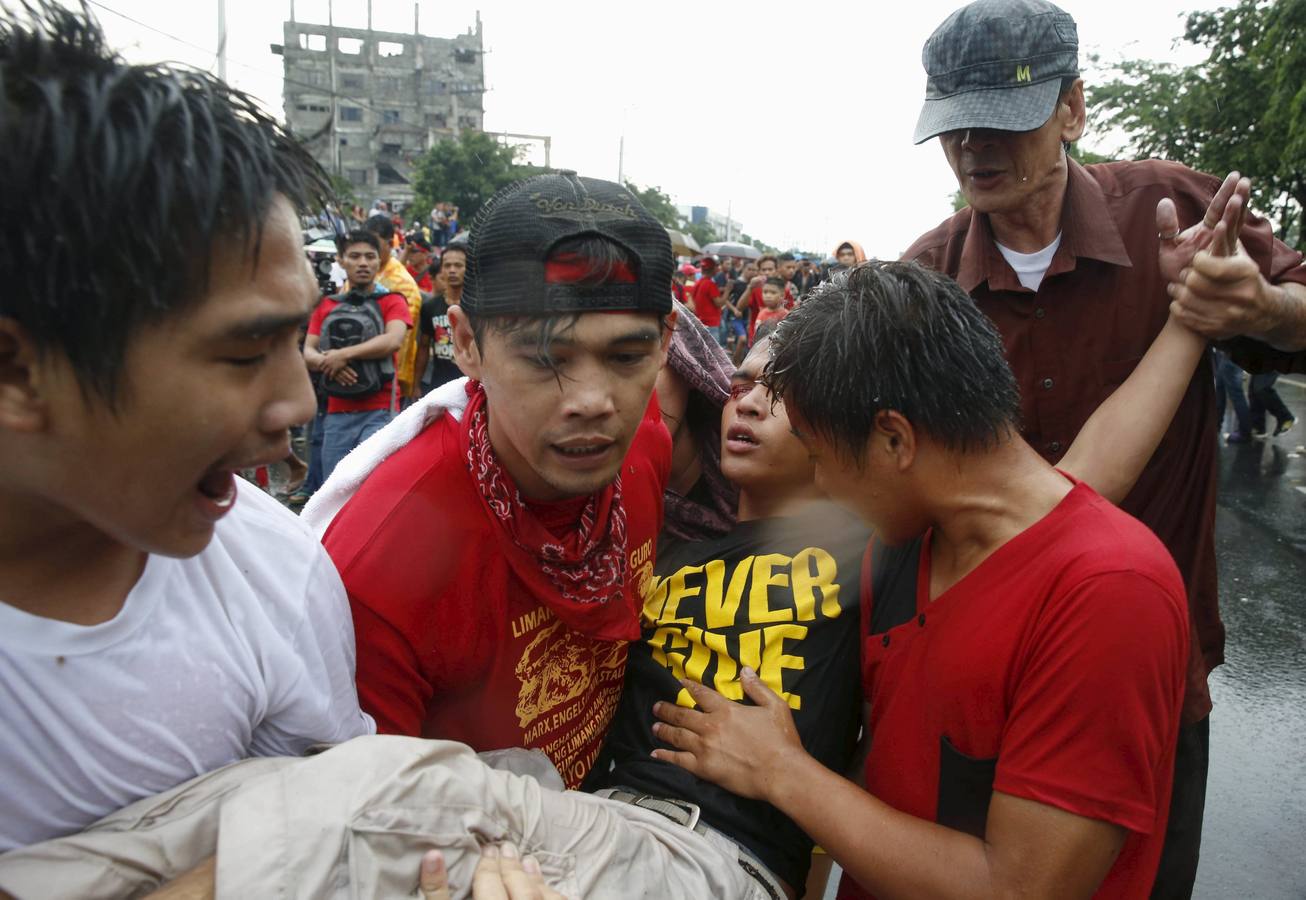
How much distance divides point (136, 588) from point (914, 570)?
133 centimetres

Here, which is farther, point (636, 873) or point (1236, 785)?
point (1236, 785)

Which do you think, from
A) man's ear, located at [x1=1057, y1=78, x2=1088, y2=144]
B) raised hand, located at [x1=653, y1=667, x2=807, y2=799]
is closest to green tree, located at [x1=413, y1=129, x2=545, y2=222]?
man's ear, located at [x1=1057, y1=78, x2=1088, y2=144]

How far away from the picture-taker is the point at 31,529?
1.18 metres

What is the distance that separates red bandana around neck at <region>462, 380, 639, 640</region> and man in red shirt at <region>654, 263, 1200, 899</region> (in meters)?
0.28

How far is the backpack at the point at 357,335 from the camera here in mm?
6246

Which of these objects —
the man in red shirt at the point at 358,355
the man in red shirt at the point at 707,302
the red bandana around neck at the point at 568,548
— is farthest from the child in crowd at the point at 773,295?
the red bandana around neck at the point at 568,548

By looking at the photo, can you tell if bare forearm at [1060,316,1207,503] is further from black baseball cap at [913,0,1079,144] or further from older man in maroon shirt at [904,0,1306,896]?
black baseball cap at [913,0,1079,144]

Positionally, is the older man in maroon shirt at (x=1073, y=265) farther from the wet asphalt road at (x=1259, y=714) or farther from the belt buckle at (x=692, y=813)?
the wet asphalt road at (x=1259, y=714)

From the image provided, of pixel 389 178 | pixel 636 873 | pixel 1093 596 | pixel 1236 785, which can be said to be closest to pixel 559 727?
pixel 636 873

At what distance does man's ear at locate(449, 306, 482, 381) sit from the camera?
74.0 inches

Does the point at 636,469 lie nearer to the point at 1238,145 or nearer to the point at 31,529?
the point at 31,529

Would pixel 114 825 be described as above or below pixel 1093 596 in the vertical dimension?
below

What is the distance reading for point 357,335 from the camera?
6.34 meters

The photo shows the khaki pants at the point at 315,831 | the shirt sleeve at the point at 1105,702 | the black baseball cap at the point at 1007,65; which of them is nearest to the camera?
the khaki pants at the point at 315,831
